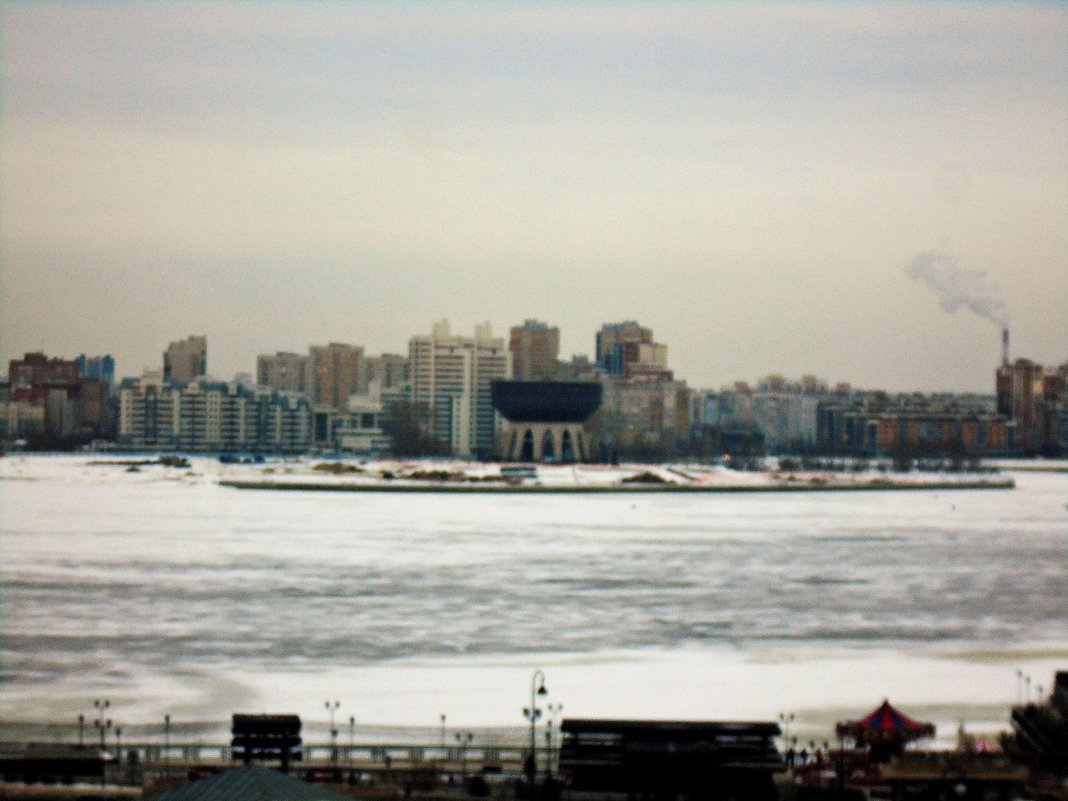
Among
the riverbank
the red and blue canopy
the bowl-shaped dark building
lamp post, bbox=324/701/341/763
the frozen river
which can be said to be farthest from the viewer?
the bowl-shaped dark building

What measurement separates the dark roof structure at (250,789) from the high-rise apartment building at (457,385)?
74.7 m

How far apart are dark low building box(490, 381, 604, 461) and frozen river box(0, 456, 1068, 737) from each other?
3696cm

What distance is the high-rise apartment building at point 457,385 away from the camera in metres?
81.8

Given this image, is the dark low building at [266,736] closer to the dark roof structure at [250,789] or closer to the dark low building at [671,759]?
the dark low building at [671,759]

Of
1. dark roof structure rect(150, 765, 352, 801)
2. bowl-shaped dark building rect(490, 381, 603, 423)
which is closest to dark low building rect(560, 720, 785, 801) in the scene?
dark roof structure rect(150, 765, 352, 801)

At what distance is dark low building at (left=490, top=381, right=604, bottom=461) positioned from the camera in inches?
2611

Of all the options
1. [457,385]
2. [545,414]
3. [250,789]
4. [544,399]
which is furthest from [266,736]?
[457,385]

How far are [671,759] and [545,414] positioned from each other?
58231mm

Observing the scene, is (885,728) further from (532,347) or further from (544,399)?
(532,347)

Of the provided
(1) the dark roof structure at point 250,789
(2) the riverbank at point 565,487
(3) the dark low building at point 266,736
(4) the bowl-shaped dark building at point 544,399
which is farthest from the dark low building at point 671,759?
(4) the bowl-shaped dark building at point 544,399

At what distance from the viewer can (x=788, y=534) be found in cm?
2692

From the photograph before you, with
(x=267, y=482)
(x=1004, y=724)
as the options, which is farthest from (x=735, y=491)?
(x=1004, y=724)

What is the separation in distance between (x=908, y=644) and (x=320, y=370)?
8448 cm

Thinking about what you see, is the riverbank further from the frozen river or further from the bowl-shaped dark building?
the bowl-shaped dark building
